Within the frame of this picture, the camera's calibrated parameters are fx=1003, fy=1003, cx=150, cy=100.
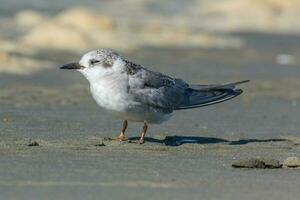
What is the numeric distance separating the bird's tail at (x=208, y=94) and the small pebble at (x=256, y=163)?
188cm

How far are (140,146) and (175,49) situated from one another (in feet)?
30.0

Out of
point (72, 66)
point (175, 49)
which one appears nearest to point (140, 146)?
point (72, 66)

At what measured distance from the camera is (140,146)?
6.96 m

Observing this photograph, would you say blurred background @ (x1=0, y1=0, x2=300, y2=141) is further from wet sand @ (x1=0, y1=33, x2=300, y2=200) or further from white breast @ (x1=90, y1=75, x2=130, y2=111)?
white breast @ (x1=90, y1=75, x2=130, y2=111)

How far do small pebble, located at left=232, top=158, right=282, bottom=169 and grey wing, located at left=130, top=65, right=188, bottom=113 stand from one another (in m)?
1.38

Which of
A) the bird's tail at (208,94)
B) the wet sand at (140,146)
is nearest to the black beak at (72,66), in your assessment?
the wet sand at (140,146)

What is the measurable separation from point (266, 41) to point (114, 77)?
12.0 metres

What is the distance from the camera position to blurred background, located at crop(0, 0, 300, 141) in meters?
9.21

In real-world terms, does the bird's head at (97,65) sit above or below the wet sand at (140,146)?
above

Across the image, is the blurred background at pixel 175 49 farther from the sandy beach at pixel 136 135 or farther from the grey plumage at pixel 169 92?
the grey plumage at pixel 169 92

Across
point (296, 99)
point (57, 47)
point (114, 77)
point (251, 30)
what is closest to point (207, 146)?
point (114, 77)

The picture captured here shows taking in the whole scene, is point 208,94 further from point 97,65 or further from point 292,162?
point 292,162

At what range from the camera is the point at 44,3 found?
70.9 feet

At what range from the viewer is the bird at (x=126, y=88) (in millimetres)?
7016
